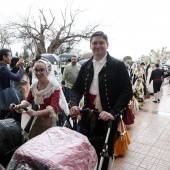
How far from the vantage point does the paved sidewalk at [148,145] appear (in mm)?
3488

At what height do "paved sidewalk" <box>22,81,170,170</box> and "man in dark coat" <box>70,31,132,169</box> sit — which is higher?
"man in dark coat" <box>70,31,132,169</box>

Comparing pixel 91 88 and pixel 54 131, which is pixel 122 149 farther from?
pixel 54 131

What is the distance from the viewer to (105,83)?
2320 millimetres

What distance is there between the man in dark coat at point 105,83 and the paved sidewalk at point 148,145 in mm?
1401

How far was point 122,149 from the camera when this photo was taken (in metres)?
3.77

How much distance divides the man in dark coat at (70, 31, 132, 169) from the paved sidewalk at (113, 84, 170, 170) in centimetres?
140

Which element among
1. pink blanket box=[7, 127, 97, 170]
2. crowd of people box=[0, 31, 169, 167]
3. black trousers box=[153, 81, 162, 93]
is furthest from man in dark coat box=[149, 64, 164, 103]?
pink blanket box=[7, 127, 97, 170]

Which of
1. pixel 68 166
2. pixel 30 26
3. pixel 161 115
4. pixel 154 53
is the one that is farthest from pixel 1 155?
pixel 154 53

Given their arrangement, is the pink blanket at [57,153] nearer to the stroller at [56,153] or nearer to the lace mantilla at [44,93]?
the stroller at [56,153]

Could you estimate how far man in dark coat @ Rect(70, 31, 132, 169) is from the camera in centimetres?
229

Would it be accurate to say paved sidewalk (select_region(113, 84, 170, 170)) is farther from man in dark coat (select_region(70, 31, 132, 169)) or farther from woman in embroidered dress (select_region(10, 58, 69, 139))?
woman in embroidered dress (select_region(10, 58, 69, 139))

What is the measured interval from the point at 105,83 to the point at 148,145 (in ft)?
8.28

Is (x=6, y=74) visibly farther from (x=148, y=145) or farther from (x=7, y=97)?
(x=148, y=145)

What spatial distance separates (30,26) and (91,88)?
987 inches
